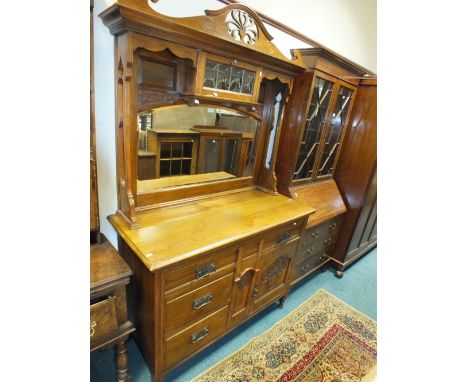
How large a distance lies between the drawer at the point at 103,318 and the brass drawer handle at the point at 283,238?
96 cm

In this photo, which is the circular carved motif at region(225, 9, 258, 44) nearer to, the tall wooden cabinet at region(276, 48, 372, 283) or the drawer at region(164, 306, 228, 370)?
the tall wooden cabinet at region(276, 48, 372, 283)

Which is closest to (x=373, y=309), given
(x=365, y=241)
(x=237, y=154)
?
(x=365, y=241)

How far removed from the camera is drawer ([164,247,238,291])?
1068 millimetres

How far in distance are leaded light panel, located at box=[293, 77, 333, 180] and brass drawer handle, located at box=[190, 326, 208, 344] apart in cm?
127

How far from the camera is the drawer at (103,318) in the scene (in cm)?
100

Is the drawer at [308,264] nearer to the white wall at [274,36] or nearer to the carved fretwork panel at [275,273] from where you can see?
the carved fretwork panel at [275,273]

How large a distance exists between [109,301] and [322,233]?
1.68 meters

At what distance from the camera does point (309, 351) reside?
5.31ft

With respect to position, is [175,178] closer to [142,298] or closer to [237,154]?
[237,154]

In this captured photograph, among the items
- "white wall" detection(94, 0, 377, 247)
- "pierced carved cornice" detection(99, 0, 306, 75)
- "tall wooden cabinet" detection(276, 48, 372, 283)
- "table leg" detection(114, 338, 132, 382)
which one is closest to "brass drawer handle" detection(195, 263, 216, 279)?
"table leg" detection(114, 338, 132, 382)

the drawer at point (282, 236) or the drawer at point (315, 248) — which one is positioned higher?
the drawer at point (282, 236)

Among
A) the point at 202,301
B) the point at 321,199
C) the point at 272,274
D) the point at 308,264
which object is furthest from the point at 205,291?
the point at 321,199

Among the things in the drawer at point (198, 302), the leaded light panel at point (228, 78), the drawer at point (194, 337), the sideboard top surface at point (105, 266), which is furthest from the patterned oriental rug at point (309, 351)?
the leaded light panel at point (228, 78)
